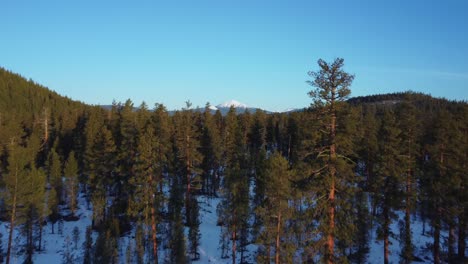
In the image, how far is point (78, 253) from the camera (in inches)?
1586

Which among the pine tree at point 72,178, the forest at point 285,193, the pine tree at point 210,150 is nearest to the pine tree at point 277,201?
the forest at point 285,193

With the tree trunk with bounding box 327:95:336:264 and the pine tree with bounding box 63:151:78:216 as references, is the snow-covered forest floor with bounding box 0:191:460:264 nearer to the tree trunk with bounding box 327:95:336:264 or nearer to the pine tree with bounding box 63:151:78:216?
the pine tree with bounding box 63:151:78:216

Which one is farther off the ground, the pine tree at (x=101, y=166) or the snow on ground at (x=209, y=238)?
the pine tree at (x=101, y=166)

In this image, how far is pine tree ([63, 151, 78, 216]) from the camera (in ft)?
159

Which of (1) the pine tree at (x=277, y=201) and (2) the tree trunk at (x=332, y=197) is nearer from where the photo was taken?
(2) the tree trunk at (x=332, y=197)

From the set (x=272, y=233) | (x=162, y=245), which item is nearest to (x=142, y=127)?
(x=162, y=245)

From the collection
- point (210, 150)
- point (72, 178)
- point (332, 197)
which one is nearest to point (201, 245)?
point (210, 150)

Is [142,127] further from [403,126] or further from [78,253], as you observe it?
[403,126]

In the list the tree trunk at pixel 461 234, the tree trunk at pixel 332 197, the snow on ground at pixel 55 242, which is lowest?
the snow on ground at pixel 55 242

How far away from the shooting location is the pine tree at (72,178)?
159 feet

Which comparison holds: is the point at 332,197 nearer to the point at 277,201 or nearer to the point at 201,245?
the point at 277,201

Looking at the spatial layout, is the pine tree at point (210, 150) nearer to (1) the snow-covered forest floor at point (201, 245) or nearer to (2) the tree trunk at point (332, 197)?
(1) the snow-covered forest floor at point (201, 245)

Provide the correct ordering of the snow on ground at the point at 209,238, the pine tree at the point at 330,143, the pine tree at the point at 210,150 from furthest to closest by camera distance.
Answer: the pine tree at the point at 210,150, the snow on ground at the point at 209,238, the pine tree at the point at 330,143

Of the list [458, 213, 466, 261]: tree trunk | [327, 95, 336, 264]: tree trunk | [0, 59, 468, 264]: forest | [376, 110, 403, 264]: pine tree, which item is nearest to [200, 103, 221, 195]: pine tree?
[0, 59, 468, 264]: forest
